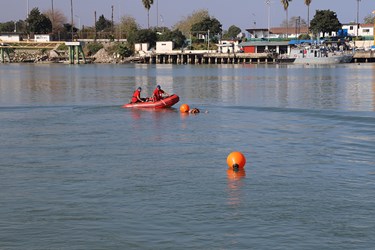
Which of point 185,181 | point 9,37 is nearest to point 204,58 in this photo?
point 9,37

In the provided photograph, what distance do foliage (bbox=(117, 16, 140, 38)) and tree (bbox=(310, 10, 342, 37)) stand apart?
51.0 metres

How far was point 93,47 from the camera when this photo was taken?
17762 centimetres

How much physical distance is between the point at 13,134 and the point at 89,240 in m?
16.5

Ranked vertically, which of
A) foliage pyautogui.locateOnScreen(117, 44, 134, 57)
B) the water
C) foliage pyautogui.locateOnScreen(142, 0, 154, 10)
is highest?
foliage pyautogui.locateOnScreen(142, 0, 154, 10)

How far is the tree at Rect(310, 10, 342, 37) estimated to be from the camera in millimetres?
156750

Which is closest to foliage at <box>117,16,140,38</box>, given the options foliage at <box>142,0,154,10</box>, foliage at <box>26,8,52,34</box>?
foliage at <box>142,0,154,10</box>

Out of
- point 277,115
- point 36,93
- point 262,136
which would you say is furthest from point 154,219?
point 36,93

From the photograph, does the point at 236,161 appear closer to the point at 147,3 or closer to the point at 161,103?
the point at 161,103

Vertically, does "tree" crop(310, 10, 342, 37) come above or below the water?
above

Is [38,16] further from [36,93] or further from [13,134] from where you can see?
[13,134]

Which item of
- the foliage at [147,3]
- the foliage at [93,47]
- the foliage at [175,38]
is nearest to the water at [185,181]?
the foliage at [175,38]

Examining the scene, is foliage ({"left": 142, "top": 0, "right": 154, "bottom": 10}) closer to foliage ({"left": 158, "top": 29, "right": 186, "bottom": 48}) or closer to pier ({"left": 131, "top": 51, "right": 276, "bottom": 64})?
foliage ({"left": 158, "top": 29, "right": 186, "bottom": 48})

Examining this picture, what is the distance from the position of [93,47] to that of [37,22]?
54.0 feet

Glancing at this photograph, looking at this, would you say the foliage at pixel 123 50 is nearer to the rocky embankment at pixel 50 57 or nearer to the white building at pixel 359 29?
the rocky embankment at pixel 50 57
